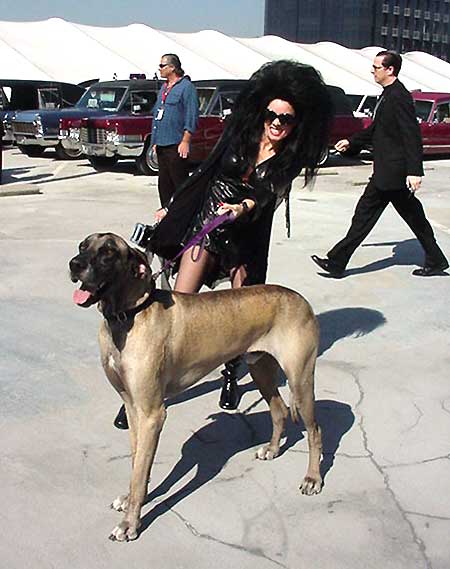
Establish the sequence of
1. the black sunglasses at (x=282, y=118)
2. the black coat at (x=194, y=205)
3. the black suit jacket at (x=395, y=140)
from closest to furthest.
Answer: the black sunglasses at (x=282, y=118)
the black coat at (x=194, y=205)
the black suit jacket at (x=395, y=140)

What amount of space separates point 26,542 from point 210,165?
2089mm

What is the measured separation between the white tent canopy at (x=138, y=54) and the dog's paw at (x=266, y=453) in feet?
84.1

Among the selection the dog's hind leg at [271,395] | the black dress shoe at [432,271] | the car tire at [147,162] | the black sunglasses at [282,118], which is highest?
the black sunglasses at [282,118]

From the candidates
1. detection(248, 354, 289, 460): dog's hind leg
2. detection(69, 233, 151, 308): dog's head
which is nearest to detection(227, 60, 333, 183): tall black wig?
detection(248, 354, 289, 460): dog's hind leg

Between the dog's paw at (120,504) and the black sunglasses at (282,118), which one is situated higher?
the black sunglasses at (282,118)

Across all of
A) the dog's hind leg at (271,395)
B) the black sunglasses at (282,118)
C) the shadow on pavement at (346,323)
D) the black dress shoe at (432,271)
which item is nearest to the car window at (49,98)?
the black dress shoe at (432,271)

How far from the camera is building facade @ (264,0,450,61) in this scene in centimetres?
11256

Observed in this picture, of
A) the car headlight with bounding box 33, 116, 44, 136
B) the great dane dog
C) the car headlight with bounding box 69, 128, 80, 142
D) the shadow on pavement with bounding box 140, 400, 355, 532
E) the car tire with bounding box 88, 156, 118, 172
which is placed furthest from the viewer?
the car headlight with bounding box 33, 116, 44, 136

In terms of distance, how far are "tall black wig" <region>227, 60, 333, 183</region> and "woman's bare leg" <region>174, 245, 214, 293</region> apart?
57 cm

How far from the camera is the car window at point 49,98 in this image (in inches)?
779

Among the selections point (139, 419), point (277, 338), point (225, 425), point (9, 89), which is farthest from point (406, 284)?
point (9, 89)

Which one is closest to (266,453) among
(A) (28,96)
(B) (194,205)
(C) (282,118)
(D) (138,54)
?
(B) (194,205)

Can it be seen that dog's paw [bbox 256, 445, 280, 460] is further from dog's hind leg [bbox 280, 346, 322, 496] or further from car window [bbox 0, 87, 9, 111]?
car window [bbox 0, 87, 9, 111]

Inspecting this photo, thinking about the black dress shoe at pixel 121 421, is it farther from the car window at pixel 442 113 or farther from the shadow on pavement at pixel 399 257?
the car window at pixel 442 113
